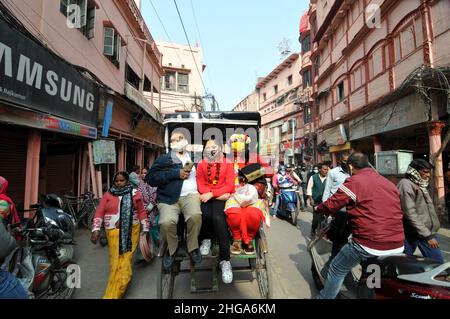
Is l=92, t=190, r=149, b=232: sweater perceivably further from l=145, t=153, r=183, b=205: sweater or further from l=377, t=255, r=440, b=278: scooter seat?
l=377, t=255, r=440, b=278: scooter seat

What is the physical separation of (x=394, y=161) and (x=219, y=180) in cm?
756

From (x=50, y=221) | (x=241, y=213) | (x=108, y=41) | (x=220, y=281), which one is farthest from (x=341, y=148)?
(x=50, y=221)

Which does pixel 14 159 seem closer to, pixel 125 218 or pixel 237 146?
pixel 125 218

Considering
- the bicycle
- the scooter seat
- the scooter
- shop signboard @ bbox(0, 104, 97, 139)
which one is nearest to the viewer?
the scooter

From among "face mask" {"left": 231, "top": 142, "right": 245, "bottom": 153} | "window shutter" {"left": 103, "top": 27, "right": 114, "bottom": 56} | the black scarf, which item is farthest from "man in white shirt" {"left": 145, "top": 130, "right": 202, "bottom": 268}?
"window shutter" {"left": 103, "top": 27, "right": 114, "bottom": 56}

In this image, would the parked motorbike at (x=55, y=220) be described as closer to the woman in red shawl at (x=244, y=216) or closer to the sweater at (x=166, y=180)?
the sweater at (x=166, y=180)

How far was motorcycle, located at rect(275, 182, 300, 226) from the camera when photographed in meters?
7.34

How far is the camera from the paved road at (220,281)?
3.35 meters

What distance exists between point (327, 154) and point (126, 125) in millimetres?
14190

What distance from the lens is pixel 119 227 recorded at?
3350mm

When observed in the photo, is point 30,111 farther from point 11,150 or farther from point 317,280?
point 317,280

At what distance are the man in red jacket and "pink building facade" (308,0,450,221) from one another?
647cm

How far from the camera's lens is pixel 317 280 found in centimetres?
344

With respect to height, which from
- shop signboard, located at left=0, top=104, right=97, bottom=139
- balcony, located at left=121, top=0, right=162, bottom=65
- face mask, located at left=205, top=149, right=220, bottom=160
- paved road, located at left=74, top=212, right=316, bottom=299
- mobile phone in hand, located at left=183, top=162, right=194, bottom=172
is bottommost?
paved road, located at left=74, top=212, right=316, bottom=299
